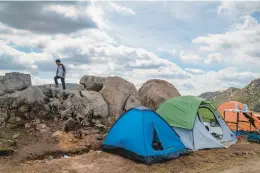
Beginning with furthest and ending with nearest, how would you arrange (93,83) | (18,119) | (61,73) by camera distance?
1. (93,83)
2. (61,73)
3. (18,119)

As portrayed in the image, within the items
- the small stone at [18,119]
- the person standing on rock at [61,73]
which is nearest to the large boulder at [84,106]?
the small stone at [18,119]

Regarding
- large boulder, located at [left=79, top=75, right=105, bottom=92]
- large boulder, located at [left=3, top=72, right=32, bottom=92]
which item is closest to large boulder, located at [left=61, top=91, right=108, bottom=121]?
large boulder, located at [left=79, top=75, right=105, bottom=92]

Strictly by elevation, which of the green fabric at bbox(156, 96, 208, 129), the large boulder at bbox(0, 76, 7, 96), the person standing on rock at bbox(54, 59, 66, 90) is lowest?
the green fabric at bbox(156, 96, 208, 129)

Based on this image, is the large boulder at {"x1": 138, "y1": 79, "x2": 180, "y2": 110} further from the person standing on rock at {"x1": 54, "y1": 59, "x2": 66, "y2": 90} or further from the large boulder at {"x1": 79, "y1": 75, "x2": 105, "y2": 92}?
the person standing on rock at {"x1": 54, "y1": 59, "x2": 66, "y2": 90}

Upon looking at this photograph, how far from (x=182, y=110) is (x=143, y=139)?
4195 millimetres

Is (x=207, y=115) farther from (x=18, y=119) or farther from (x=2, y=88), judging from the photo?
(x=2, y=88)

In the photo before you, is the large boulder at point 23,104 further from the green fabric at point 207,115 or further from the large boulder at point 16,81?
the green fabric at point 207,115

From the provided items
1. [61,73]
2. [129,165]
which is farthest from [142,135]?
[61,73]

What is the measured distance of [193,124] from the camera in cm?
1616

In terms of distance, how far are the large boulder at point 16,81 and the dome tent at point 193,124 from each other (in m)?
9.20

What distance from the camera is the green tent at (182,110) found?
16.4 metres

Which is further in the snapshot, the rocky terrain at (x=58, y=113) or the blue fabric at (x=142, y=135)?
the rocky terrain at (x=58, y=113)

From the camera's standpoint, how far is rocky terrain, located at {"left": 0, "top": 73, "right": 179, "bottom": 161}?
49.9 feet

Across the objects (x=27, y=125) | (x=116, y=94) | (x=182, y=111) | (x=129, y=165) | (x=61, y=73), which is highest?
(x=61, y=73)
